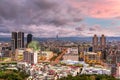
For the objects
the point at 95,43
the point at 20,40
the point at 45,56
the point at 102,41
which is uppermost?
the point at 20,40

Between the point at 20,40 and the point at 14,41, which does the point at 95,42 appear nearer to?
the point at 20,40

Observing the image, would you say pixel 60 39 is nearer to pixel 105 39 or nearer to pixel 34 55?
pixel 105 39

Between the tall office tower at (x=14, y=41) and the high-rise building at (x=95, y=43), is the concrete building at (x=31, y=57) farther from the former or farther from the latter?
the high-rise building at (x=95, y=43)

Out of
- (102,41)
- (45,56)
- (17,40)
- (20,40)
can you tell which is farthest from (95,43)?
(17,40)

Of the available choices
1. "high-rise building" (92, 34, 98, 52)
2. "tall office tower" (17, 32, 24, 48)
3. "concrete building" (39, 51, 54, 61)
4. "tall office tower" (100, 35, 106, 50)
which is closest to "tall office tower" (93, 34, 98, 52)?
"high-rise building" (92, 34, 98, 52)

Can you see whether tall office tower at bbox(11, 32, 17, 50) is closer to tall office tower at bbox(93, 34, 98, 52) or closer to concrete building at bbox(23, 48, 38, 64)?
concrete building at bbox(23, 48, 38, 64)

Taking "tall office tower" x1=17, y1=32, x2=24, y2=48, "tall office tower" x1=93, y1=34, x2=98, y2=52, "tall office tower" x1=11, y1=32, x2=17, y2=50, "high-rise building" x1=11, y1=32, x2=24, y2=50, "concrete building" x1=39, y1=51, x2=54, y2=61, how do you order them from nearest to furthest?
"concrete building" x1=39, y1=51, x2=54, y2=61 < "tall office tower" x1=93, y1=34, x2=98, y2=52 < "tall office tower" x1=11, y1=32, x2=17, y2=50 < "high-rise building" x1=11, y1=32, x2=24, y2=50 < "tall office tower" x1=17, y1=32, x2=24, y2=48

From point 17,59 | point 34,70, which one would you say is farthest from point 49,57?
point 34,70

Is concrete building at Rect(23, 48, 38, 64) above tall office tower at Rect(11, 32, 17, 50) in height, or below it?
below
